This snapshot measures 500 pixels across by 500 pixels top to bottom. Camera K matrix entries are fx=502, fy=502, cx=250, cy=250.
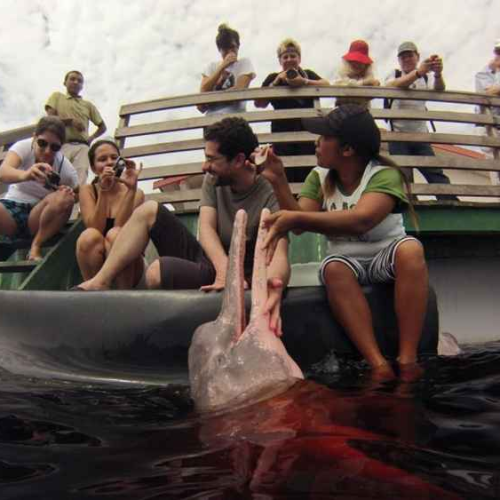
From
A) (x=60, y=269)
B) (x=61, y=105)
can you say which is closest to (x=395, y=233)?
(x=60, y=269)

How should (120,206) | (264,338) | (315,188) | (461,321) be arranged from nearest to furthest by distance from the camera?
(264,338) → (315,188) → (120,206) → (461,321)

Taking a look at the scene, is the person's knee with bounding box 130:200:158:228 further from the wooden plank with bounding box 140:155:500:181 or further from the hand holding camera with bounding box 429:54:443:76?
the hand holding camera with bounding box 429:54:443:76

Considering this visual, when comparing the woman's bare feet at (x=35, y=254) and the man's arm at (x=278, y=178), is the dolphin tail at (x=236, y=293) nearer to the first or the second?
the man's arm at (x=278, y=178)

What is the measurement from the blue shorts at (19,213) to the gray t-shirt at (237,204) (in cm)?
184

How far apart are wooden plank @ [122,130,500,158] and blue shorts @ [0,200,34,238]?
126 cm

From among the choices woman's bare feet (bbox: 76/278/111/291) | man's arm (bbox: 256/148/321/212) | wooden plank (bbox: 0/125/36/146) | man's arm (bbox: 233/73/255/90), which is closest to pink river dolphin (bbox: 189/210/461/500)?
man's arm (bbox: 256/148/321/212)

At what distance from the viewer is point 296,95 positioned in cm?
476

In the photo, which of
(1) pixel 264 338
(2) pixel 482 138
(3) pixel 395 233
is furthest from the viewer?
(2) pixel 482 138

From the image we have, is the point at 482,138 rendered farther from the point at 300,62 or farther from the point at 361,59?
the point at 300,62

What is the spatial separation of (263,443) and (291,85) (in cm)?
414

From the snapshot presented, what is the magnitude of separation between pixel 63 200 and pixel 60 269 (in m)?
0.53

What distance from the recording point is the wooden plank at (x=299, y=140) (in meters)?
4.58

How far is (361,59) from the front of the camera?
505cm

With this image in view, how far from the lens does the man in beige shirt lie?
5.36m
